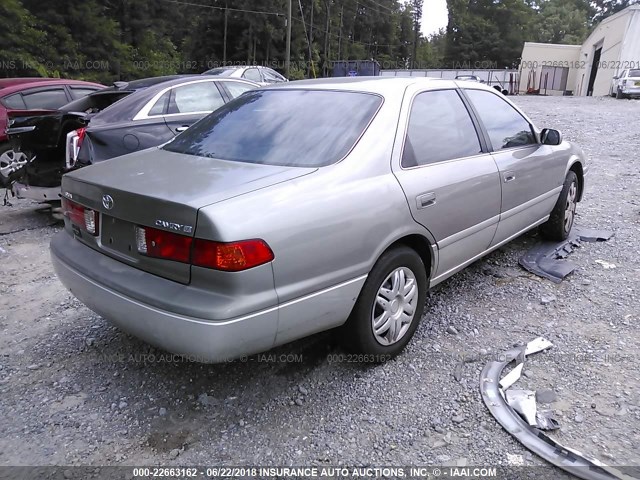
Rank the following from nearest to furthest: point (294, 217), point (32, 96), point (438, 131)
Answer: point (294, 217) < point (438, 131) < point (32, 96)

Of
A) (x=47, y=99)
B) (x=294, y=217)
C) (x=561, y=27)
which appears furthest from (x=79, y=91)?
(x=561, y=27)

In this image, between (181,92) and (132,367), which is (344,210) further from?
(181,92)

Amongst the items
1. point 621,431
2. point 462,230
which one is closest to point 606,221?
point 462,230

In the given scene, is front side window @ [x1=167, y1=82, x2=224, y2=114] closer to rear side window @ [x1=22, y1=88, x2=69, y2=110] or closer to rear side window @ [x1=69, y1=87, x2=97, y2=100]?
rear side window @ [x1=69, y1=87, x2=97, y2=100]

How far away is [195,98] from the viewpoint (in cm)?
623

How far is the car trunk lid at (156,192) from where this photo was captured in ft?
7.22

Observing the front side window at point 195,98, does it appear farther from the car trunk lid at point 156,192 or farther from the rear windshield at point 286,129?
the car trunk lid at point 156,192

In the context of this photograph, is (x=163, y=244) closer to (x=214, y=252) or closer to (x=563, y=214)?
(x=214, y=252)

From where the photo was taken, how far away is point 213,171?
2.57m

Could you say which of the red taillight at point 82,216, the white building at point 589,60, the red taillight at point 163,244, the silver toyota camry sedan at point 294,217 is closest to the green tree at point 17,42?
the silver toyota camry sedan at point 294,217

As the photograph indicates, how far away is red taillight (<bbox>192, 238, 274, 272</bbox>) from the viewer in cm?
207

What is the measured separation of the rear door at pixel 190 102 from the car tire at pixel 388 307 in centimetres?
370

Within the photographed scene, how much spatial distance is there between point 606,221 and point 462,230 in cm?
335

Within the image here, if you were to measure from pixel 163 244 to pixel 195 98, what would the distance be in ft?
14.6
